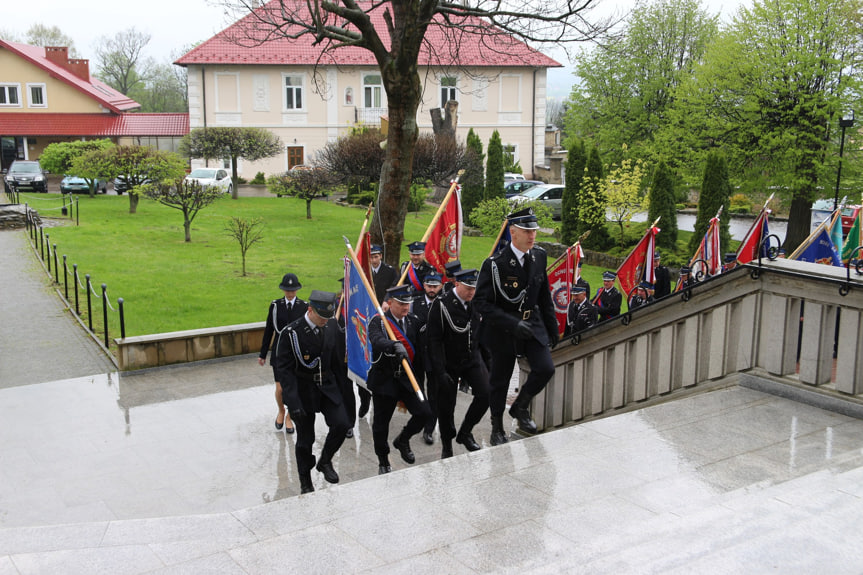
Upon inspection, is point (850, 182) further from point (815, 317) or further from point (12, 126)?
point (12, 126)

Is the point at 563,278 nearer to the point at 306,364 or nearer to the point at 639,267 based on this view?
the point at 639,267

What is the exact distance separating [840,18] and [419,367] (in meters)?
24.1

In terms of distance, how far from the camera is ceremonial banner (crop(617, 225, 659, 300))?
13.4m

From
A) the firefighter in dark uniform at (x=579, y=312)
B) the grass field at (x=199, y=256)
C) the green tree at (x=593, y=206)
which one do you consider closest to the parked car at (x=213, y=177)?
the grass field at (x=199, y=256)

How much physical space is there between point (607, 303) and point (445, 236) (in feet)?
11.3

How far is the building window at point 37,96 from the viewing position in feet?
167

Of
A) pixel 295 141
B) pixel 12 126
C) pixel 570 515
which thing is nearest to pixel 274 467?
pixel 570 515

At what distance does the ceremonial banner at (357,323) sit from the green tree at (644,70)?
31966 millimetres

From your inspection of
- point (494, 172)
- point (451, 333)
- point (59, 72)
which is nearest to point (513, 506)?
point (451, 333)

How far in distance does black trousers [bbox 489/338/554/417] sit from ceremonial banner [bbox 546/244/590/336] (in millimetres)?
3945

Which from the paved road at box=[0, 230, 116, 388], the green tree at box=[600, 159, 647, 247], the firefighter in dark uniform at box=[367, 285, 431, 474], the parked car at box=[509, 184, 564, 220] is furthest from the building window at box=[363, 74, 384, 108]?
the firefighter in dark uniform at box=[367, 285, 431, 474]

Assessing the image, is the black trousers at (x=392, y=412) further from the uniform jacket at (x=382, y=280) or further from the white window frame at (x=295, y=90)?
the white window frame at (x=295, y=90)

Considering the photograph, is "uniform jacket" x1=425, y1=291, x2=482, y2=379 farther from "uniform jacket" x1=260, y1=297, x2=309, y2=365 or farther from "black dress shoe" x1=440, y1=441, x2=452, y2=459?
"uniform jacket" x1=260, y1=297, x2=309, y2=365

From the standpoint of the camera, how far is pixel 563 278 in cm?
1205
